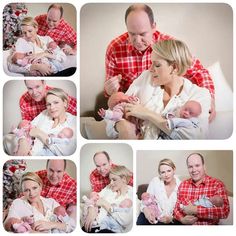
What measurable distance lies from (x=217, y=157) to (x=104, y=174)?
360 millimetres

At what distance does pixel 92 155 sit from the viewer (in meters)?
2.33

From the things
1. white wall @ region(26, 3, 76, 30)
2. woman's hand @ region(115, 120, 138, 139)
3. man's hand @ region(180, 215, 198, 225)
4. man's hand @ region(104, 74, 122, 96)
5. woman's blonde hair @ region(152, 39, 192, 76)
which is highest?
white wall @ region(26, 3, 76, 30)

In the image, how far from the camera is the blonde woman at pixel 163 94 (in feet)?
7.57

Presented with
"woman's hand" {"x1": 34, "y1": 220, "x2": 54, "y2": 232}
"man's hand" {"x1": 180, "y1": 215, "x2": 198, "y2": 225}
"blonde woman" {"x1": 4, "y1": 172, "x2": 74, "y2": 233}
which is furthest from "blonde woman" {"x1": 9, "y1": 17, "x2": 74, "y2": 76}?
"man's hand" {"x1": 180, "y1": 215, "x2": 198, "y2": 225}

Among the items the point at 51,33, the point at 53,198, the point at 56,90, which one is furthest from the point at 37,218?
the point at 51,33

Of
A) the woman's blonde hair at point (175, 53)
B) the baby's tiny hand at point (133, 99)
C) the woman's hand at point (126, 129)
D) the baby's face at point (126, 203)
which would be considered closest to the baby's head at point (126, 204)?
the baby's face at point (126, 203)

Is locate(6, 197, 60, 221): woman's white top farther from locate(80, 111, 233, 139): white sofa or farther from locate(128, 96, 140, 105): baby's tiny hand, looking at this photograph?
locate(128, 96, 140, 105): baby's tiny hand

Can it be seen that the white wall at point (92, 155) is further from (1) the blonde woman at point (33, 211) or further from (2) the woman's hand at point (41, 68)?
(2) the woman's hand at point (41, 68)

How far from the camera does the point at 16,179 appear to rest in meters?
2.34

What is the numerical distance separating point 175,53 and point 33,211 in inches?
26.4

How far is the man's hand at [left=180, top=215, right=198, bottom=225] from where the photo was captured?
233 centimetres

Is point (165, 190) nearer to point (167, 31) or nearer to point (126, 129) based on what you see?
point (126, 129)

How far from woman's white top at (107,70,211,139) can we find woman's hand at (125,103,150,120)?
14 mm

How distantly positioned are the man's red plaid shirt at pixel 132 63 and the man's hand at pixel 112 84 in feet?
0.04
